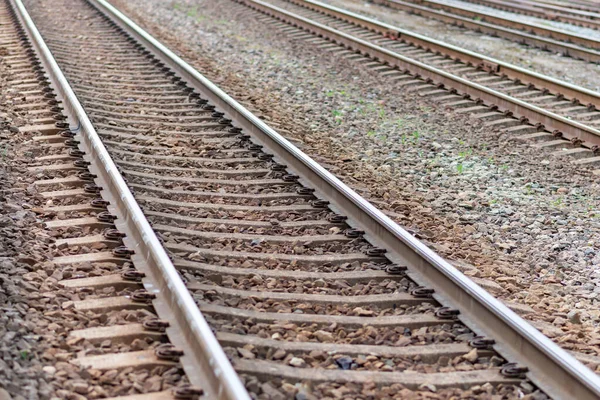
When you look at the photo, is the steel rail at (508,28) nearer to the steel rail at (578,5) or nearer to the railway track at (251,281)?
the steel rail at (578,5)

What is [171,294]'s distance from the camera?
187 inches

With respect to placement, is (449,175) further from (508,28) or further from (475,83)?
(508,28)

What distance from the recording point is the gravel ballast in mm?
5980

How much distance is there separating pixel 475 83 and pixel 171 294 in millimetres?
7894

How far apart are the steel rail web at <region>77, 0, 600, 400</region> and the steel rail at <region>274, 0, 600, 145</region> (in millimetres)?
3343

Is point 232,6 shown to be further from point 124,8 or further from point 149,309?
point 149,309

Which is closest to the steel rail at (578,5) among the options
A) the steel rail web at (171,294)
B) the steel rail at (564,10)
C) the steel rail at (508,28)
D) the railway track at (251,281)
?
the steel rail at (564,10)

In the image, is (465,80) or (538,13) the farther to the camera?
(538,13)

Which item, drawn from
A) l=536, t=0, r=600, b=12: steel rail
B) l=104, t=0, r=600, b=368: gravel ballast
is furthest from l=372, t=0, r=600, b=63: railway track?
l=104, t=0, r=600, b=368: gravel ballast

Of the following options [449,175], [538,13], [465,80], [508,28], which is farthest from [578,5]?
[449,175]

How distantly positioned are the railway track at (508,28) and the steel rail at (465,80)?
2.33m

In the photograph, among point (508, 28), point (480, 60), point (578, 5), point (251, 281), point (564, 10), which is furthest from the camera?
point (578, 5)

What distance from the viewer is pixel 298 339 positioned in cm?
470

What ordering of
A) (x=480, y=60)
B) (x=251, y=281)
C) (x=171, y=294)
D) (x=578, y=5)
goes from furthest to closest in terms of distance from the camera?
(x=578, y=5) → (x=480, y=60) → (x=251, y=281) → (x=171, y=294)
